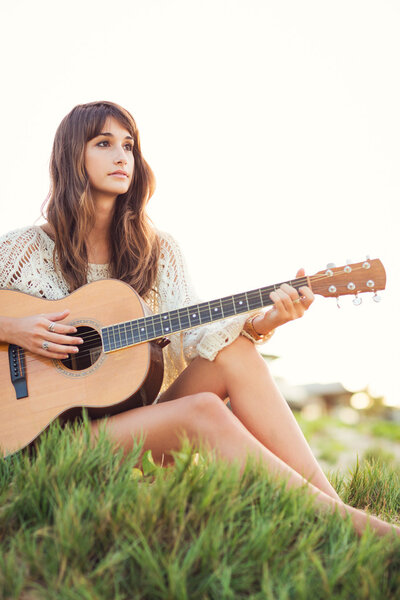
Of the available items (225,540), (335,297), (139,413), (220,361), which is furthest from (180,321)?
(225,540)

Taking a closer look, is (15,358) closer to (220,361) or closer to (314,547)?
(220,361)

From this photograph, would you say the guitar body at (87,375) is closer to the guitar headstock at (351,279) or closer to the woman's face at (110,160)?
the woman's face at (110,160)

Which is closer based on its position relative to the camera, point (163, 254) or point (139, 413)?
point (139, 413)

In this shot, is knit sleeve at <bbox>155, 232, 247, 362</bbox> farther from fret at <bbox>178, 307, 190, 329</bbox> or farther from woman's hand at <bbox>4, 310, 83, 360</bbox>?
woman's hand at <bbox>4, 310, 83, 360</bbox>

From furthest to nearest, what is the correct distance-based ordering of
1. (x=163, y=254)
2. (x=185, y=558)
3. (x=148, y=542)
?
(x=163, y=254) < (x=148, y=542) < (x=185, y=558)

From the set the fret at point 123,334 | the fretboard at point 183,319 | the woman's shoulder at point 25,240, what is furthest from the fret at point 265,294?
the woman's shoulder at point 25,240

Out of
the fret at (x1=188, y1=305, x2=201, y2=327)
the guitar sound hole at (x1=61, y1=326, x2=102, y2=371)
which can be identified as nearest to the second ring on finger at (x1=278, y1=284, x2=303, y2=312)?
the fret at (x1=188, y1=305, x2=201, y2=327)

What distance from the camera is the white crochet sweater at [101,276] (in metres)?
2.75

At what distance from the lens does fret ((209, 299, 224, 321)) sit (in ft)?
7.88

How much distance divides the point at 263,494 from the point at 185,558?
0.39 meters

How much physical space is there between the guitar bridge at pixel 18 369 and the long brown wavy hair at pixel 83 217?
1.50 feet

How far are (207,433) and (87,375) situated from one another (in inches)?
23.6

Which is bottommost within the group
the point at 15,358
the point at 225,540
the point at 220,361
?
the point at 225,540

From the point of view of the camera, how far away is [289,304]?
7.73 ft
